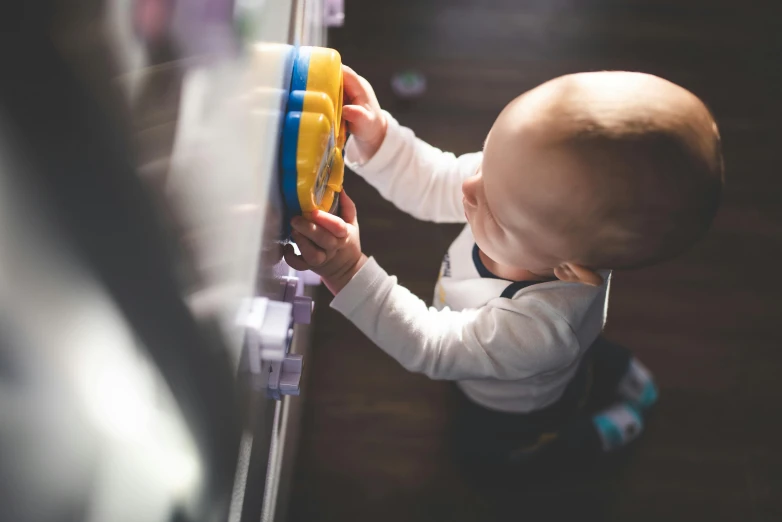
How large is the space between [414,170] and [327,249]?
0.27 metres

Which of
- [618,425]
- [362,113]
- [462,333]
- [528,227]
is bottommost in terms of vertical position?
[618,425]

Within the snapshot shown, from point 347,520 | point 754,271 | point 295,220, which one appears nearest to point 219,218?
point 295,220

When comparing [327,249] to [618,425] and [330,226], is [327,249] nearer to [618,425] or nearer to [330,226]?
[330,226]

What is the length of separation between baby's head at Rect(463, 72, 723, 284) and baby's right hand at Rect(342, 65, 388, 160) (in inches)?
6.8

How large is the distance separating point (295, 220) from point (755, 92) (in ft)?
4.60

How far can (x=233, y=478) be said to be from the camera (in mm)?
435

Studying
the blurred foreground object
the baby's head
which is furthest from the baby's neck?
the blurred foreground object

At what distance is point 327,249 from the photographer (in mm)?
554

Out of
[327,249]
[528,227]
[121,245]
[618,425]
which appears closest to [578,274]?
[528,227]

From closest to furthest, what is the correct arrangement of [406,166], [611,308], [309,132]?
[309,132] < [406,166] < [611,308]

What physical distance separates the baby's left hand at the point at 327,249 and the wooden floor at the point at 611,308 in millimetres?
518

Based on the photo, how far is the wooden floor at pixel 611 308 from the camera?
3.42 feet

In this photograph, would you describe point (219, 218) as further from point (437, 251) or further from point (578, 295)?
point (437, 251)

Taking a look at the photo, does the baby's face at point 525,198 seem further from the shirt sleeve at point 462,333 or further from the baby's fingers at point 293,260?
the baby's fingers at point 293,260
